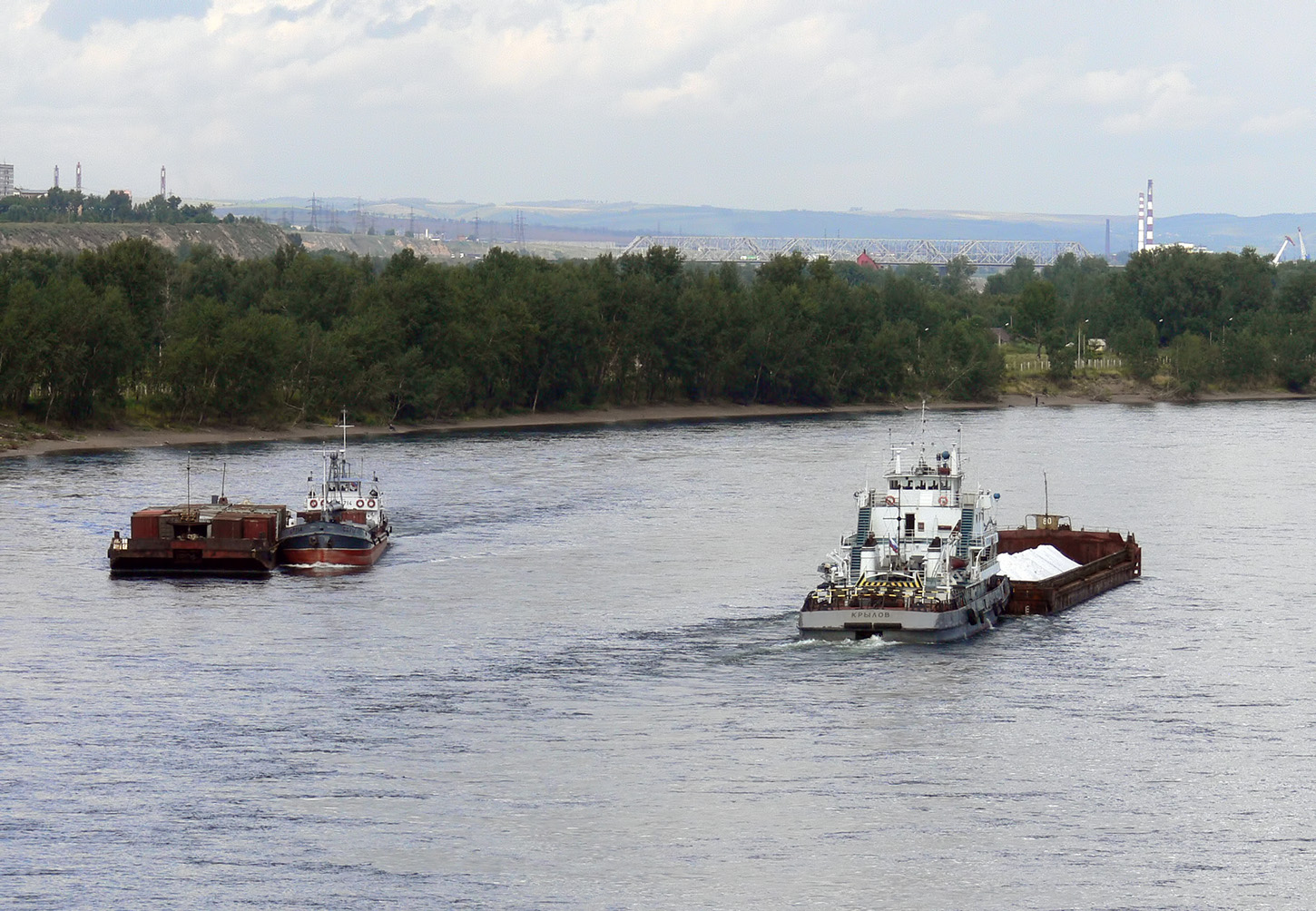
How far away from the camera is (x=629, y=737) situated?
61.6 metres

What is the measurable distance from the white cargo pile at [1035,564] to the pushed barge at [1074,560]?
1.05 meters

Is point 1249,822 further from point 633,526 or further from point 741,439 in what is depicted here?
point 741,439

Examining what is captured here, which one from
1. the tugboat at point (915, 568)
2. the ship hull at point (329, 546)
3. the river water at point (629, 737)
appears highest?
the tugboat at point (915, 568)

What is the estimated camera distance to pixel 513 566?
101 metres

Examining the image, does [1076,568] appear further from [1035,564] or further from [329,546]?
[329,546]

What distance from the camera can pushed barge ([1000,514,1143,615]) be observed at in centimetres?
8988

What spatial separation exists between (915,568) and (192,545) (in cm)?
3905

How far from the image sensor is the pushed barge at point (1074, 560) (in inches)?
3538

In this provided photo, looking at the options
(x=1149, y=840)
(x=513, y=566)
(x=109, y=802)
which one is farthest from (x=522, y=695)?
(x=513, y=566)

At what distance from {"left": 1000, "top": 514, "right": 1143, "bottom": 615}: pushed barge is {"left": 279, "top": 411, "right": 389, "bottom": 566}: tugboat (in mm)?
34776

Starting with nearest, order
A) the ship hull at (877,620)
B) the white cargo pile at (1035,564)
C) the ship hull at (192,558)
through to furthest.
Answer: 1. the ship hull at (877,620)
2. the white cargo pile at (1035,564)
3. the ship hull at (192,558)

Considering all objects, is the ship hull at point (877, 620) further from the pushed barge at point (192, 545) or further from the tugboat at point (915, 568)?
the pushed barge at point (192, 545)

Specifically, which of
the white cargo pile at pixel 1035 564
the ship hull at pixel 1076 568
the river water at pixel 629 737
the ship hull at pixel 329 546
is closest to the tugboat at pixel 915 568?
the ship hull at pixel 1076 568

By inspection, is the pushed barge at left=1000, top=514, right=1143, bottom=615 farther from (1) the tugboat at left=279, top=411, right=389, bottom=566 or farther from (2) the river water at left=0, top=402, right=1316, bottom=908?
(1) the tugboat at left=279, top=411, right=389, bottom=566
